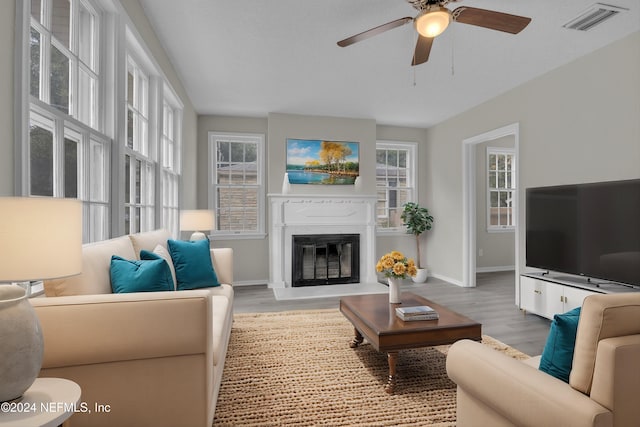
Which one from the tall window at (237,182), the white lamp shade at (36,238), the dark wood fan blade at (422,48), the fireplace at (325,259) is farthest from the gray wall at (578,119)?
the white lamp shade at (36,238)

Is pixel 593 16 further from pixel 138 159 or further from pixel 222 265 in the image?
pixel 138 159

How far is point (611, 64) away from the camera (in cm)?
311

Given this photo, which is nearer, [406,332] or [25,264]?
[25,264]

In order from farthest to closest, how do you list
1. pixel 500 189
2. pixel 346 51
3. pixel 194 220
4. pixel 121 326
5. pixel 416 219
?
1. pixel 500 189
2. pixel 416 219
3. pixel 194 220
4. pixel 346 51
5. pixel 121 326

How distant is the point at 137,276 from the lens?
1.73 metres

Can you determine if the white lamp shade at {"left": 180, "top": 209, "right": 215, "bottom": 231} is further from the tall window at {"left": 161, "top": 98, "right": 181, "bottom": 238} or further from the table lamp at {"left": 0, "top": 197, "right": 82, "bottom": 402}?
the table lamp at {"left": 0, "top": 197, "right": 82, "bottom": 402}

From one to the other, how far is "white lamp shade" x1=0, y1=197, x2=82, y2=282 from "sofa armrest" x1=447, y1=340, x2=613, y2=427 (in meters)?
1.51

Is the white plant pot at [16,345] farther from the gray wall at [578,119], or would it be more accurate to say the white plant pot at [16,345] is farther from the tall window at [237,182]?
the tall window at [237,182]

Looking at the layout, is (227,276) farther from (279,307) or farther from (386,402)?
(386,402)

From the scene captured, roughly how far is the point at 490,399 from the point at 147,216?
3.09 meters

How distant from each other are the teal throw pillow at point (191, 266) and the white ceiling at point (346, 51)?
1908 millimetres

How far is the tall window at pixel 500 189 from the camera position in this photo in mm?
6504

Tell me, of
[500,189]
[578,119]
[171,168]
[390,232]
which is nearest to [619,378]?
[578,119]

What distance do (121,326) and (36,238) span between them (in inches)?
21.4
